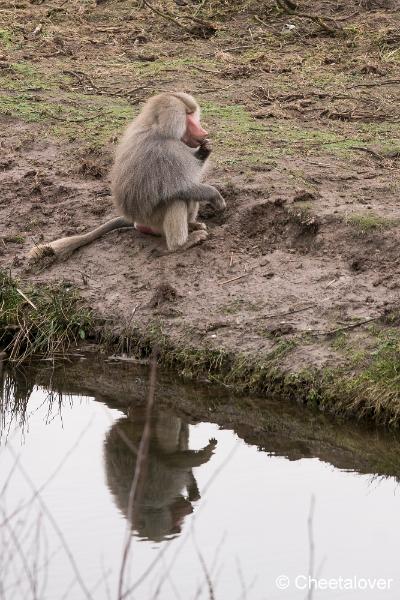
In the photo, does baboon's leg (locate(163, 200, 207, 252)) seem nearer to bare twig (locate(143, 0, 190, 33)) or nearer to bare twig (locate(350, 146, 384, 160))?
bare twig (locate(350, 146, 384, 160))

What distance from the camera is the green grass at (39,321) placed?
8.24 m

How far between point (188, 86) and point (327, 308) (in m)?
4.29

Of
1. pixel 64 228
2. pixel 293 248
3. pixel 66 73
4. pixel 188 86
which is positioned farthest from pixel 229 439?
pixel 66 73

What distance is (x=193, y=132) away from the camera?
8.49 metres

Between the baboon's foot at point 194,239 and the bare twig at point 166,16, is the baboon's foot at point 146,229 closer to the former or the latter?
the baboon's foot at point 194,239

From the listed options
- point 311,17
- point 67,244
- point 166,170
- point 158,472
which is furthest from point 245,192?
point 311,17

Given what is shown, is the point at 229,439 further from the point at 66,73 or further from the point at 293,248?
the point at 66,73

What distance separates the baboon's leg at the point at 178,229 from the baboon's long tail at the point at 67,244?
52cm

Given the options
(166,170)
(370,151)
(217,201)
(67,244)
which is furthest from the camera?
(370,151)

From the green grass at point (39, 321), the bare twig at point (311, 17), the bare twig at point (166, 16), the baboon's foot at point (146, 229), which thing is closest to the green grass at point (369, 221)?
the baboon's foot at point (146, 229)

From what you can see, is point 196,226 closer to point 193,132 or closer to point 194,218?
point 194,218

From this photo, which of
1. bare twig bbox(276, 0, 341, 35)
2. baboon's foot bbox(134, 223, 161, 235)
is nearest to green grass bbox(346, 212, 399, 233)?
baboon's foot bbox(134, 223, 161, 235)

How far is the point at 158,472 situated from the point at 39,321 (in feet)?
6.97

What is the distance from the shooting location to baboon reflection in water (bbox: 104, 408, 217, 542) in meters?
5.93
